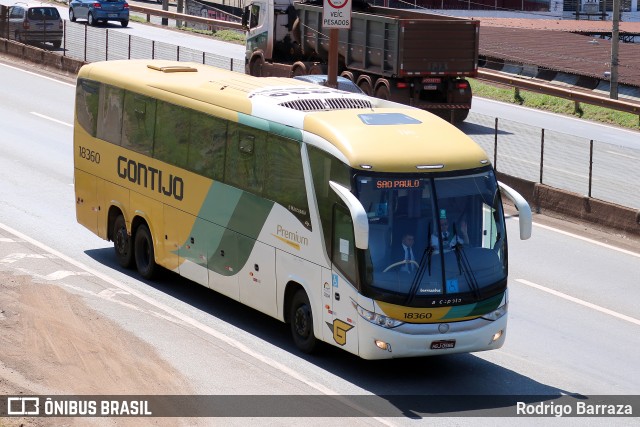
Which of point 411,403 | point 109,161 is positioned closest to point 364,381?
point 411,403

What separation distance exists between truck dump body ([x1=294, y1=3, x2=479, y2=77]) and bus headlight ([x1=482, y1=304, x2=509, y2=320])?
1938 cm

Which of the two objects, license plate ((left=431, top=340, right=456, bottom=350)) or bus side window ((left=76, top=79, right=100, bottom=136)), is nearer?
license plate ((left=431, top=340, right=456, bottom=350))

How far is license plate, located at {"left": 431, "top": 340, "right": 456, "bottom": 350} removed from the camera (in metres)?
13.2

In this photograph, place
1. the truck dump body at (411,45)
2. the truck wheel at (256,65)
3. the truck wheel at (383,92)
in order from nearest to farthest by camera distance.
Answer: the truck dump body at (411,45), the truck wheel at (383,92), the truck wheel at (256,65)

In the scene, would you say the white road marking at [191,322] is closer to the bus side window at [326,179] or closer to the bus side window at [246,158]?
the bus side window at [326,179]

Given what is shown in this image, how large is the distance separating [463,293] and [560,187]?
1099 cm

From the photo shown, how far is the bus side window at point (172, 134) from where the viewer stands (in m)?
16.8

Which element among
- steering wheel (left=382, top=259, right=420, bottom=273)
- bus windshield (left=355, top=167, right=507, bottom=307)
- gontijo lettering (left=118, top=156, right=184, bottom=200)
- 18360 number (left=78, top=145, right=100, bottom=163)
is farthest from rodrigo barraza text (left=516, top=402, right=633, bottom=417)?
18360 number (left=78, top=145, right=100, bottom=163)

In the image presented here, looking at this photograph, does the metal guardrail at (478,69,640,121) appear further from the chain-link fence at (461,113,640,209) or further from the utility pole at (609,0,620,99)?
the chain-link fence at (461,113,640,209)

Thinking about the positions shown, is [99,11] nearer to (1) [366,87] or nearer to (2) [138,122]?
(1) [366,87]

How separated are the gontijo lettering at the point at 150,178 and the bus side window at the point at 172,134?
0.25m

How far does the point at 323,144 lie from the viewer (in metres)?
13.9

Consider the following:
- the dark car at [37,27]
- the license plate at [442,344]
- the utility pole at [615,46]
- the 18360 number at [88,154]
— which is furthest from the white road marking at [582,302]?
the dark car at [37,27]

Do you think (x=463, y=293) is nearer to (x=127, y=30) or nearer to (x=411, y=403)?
(x=411, y=403)
